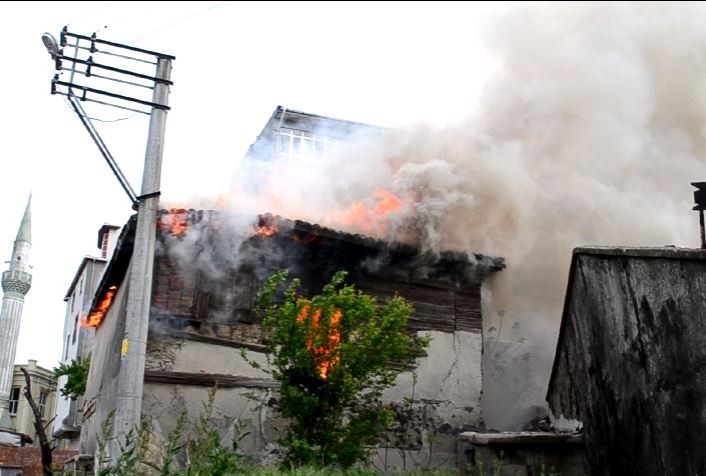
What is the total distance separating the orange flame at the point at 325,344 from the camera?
9562mm

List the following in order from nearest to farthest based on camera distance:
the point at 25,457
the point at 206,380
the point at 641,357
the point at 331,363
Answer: the point at 641,357 → the point at 331,363 → the point at 206,380 → the point at 25,457

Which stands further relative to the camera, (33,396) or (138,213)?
(33,396)

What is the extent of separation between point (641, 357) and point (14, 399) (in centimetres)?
4897

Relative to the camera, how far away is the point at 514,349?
45.9 feet

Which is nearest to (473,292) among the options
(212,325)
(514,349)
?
(514,349)

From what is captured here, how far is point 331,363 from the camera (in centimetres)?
957

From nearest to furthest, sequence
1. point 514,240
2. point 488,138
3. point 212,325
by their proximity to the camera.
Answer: point 212,325 → point 514,240 → point 488,138

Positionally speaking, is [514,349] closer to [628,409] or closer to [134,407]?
[628,409]

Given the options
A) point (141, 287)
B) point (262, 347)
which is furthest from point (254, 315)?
point (141, 287)

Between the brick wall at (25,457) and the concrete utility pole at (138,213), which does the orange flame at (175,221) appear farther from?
the brick wall at (25,457)

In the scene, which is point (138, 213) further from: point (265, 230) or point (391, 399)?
point (391, 399)

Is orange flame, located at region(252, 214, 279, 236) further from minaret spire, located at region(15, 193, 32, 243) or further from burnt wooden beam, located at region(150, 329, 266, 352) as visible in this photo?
minaret spire, located at region(15, 193, 32, 243)

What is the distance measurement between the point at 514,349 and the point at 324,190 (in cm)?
484

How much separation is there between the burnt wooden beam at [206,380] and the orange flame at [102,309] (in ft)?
12.3
